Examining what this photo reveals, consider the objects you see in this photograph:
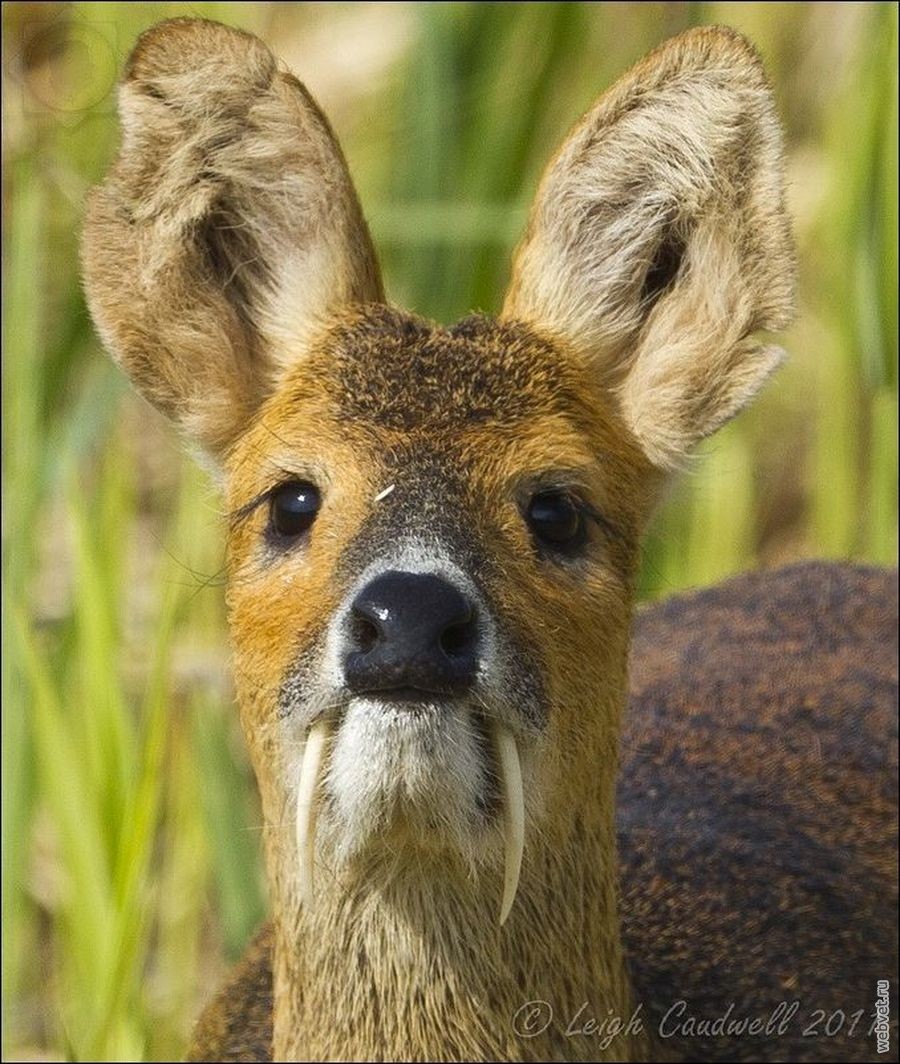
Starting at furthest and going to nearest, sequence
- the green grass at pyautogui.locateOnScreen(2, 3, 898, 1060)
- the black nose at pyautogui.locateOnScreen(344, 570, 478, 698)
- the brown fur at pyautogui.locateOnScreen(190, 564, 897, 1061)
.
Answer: the green grass at pyautogui.locateOnScreen(2, 3, 898, 1060) < the brown fur at pyautogui.locateOnScreen(190, 564, 897, 1061) < the black nose at pyautogui.locateOnScreen(344, 570, 478, 698)

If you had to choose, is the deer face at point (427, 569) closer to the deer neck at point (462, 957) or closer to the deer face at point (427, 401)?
the deer face at point (427, 401)

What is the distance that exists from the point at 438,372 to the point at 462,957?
2.97 ft

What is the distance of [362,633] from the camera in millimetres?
3037

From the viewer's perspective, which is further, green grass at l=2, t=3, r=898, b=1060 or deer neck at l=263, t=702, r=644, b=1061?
green grass at l=2, t=3, r=898, b=1060

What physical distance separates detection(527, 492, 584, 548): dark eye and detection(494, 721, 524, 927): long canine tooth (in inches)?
15.8

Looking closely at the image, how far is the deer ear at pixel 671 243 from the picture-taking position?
3.69 meters

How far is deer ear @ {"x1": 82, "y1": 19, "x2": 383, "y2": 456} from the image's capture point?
3.71m

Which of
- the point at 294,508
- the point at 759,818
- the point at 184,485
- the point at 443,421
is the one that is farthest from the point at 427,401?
the point at 184,485

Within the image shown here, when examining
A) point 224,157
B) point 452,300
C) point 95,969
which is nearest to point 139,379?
point 224,157

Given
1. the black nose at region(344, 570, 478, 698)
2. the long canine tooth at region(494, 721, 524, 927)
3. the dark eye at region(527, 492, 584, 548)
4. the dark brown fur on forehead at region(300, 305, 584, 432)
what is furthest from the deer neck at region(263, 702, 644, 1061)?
the dark brown fur on forehead at region(300, 305, 584, 432)

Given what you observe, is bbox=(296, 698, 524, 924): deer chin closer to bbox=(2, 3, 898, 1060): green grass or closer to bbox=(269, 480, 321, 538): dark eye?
bbox=(269, 480, 321, 538): dark eye

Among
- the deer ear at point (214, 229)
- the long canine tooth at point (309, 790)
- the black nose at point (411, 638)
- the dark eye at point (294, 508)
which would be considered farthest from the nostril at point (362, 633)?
the deer ear at point (214, 229)

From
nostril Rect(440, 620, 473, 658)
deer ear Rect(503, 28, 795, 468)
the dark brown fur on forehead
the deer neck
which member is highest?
deer ear Rect(503, 28, 795, 468)

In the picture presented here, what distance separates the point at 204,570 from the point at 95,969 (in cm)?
139
